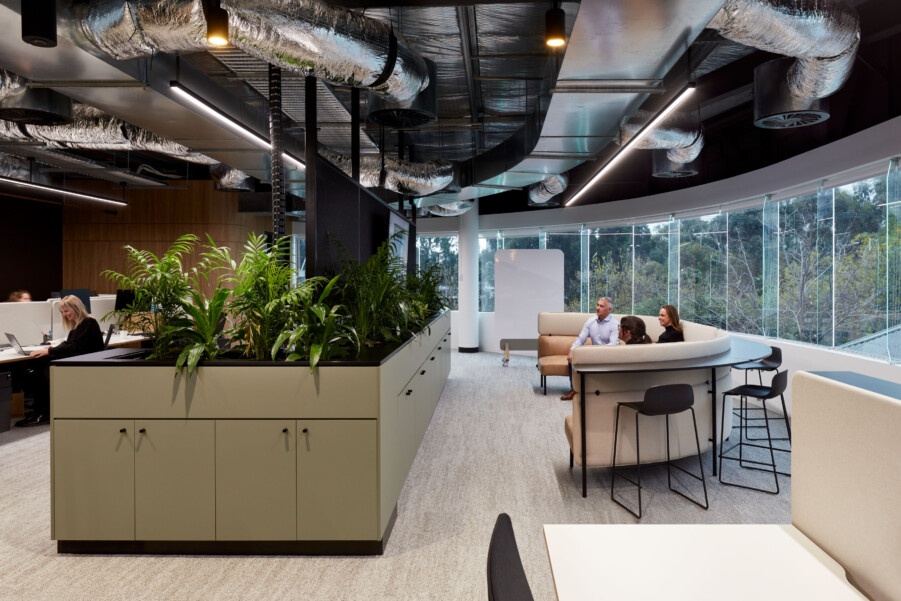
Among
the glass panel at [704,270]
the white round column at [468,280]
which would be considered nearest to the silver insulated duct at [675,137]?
the glass panel at [704,270]

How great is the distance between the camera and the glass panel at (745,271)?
754cm

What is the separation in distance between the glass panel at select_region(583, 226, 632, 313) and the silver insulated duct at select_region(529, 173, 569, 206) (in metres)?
1.47

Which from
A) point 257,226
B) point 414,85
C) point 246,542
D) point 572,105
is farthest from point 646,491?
point 257,226

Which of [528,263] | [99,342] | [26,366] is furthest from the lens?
[528,263]

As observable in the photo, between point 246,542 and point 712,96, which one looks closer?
point 246,542

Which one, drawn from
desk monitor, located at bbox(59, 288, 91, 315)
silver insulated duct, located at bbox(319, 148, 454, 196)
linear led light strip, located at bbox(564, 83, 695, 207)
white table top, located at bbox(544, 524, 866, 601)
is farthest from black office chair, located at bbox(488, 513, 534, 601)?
desk monitor, located at bbox(59, 288, 91, 315)

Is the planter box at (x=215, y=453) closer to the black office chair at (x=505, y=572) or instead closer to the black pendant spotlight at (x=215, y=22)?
the black pendant spotlight at (x=215, y=22)

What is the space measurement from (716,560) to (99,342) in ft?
20.7

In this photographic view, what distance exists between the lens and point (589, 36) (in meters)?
3.39

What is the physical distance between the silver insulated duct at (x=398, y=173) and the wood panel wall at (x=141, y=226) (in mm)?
4611

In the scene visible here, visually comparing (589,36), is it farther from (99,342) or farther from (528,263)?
(528,263)

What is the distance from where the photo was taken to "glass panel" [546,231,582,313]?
37.0 feet

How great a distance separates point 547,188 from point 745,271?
3362 mm

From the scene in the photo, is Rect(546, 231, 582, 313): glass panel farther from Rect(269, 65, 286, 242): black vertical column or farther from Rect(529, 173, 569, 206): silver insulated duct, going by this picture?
Rect(269, 65, 286, 242): black vertical column
